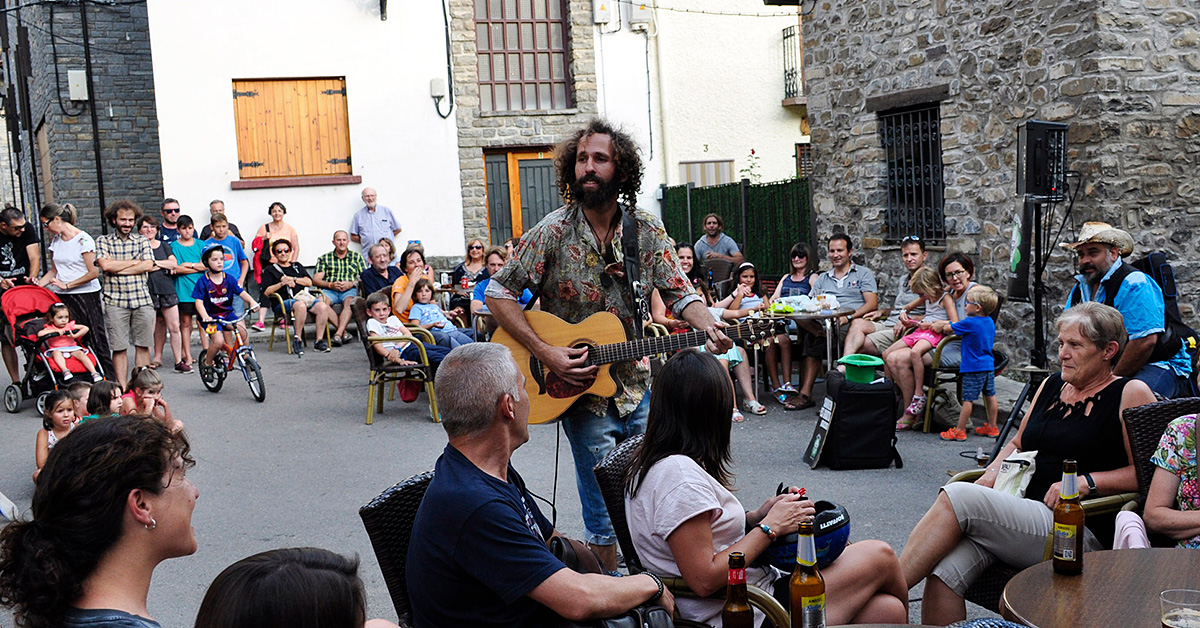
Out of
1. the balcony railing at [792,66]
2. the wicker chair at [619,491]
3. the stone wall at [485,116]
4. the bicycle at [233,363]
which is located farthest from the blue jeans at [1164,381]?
the balcony railing at [792,66]

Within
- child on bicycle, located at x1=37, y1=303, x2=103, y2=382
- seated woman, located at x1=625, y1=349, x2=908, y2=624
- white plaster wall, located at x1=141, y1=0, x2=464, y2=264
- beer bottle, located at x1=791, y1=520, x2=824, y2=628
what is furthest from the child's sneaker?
white plaster wall, located at x1=141, y1=0, x2=464, y2=264

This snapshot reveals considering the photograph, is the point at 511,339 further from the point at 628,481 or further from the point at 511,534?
the point at 511,534

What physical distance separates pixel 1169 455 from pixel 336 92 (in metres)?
14.0

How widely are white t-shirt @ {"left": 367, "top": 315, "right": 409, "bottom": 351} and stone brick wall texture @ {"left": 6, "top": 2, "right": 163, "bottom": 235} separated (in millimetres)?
9897

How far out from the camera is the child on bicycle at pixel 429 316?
10.0 m

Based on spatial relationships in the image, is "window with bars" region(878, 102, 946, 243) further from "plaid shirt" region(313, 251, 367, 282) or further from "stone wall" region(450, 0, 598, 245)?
"plaid shirt" region(313, 251, 367, 282)

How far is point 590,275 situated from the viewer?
424cm

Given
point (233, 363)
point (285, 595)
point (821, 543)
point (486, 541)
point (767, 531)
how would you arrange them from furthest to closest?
1. point (233, 363)
2. point (821, 543)
3. point (767, 531)
4. point (486, 541)
5. point (285, 595)

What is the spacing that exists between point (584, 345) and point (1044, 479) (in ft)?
5.91

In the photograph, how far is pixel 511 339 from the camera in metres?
4.72

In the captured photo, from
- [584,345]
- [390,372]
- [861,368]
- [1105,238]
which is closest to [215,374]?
[390,372]

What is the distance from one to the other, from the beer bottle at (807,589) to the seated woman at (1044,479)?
1.13 metres

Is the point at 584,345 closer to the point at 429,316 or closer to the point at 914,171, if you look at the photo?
the point at 429,316

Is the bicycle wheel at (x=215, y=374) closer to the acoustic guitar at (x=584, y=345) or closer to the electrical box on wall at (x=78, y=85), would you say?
the acoustic guitar at (x=584, y=345)
